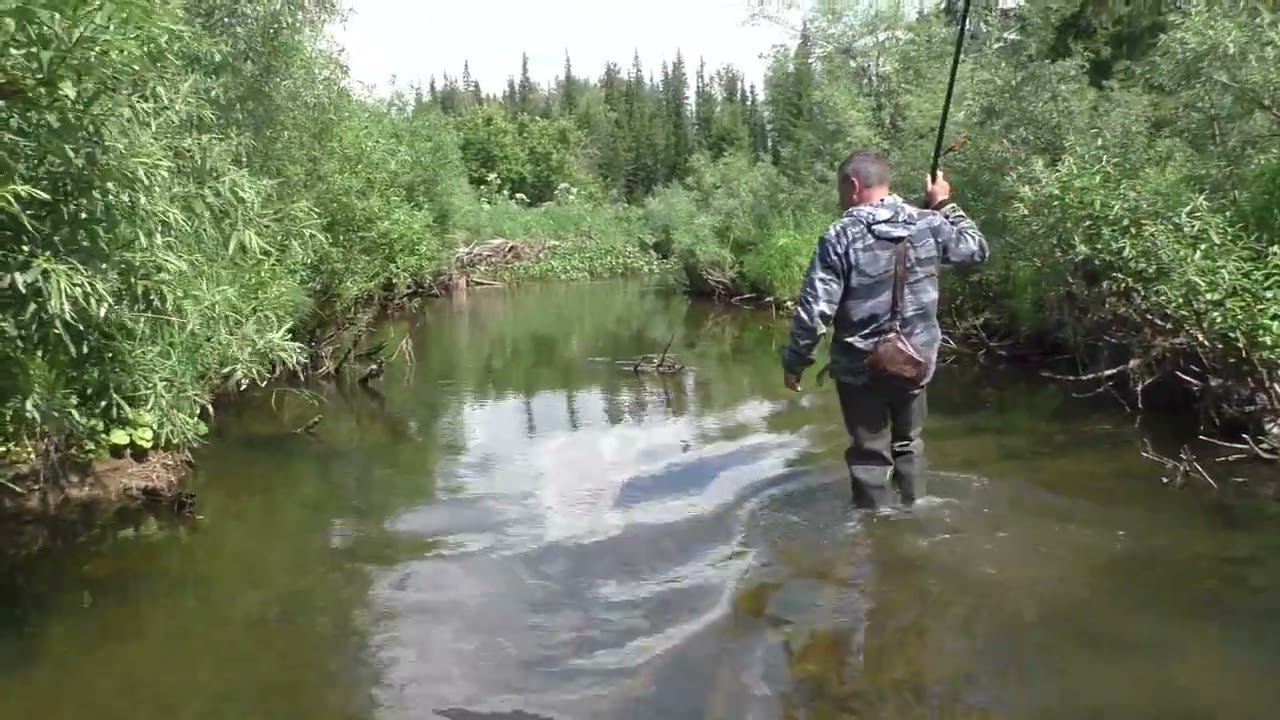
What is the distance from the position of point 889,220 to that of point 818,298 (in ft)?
2.14

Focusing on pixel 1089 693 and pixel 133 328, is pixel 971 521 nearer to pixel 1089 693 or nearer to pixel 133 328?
pixel 1089 693

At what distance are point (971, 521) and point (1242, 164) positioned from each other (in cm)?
519

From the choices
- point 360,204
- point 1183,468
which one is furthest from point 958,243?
point 360,204

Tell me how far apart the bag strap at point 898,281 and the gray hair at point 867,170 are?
42 cm

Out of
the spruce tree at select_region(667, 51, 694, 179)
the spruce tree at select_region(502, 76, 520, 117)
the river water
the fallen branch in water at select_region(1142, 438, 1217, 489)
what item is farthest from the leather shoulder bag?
the spruce tree at select_region(502, 76, 520, 117)

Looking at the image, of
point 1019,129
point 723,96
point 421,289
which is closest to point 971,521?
point 1019,129

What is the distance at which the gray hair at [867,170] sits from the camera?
20.8 feet

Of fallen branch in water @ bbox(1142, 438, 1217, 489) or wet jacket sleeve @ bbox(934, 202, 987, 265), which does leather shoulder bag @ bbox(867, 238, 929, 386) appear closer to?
wet jacket sleeve @ bbox(934, 202, 987, 265)

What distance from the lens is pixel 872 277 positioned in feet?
20.5

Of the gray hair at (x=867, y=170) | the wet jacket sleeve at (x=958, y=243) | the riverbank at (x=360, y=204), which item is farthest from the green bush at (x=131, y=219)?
the wet jacket sleeve at (x=958, y=243)

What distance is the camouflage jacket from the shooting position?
20.4 ft

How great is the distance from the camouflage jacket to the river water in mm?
1191

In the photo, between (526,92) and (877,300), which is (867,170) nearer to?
(877,300)

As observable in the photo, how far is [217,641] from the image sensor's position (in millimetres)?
5234
